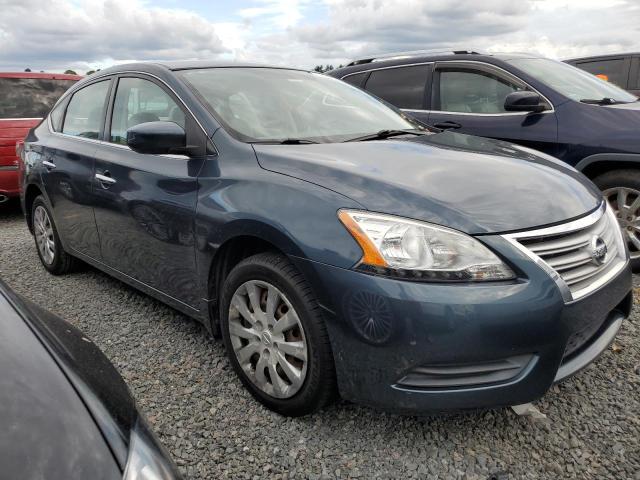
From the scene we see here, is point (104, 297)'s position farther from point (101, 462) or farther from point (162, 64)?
point (101, 462)

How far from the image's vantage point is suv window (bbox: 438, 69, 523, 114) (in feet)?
15.1

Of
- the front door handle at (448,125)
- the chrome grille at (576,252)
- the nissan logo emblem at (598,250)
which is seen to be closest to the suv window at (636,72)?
the front door handle at (448,125)

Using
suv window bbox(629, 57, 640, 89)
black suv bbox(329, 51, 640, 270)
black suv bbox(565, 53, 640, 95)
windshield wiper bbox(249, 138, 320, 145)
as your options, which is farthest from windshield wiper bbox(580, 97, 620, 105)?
suv window bbox(629, 57, 640, 89)

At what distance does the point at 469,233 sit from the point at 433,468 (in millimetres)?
915

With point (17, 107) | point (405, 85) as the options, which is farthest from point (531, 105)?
point (17, 107)

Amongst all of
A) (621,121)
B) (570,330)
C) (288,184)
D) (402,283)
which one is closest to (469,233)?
(402,283)

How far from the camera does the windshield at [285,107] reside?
2.74 m

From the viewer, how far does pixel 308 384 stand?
7.26 feet

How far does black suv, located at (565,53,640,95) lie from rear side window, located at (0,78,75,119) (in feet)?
26.2

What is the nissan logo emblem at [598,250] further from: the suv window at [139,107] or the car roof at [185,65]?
the car roof at [185,65]

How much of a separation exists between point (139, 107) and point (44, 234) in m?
1.81

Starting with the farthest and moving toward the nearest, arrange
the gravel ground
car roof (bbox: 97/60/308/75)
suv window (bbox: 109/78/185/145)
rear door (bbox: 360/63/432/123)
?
rear door (bbox: 360/63/432/123)
car roof (bbox: 97/60/308/75)
suv window (bbox: 109/78/185/145)
the gravel ground

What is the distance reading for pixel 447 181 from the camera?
2.19 meters

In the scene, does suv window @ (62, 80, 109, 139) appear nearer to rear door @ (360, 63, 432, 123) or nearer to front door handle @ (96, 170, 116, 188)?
front door handle @ (96, 170, 116, 188)
